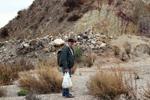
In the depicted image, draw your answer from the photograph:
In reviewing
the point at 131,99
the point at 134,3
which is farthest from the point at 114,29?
the point at 131,99

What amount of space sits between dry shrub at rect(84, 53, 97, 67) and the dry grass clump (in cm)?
1120

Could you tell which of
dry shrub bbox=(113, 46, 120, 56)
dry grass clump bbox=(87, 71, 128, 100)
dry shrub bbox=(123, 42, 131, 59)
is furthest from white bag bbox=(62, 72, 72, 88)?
dry shrub bbox=(123, 42, 131, 59)

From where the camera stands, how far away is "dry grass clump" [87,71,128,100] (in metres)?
6.58

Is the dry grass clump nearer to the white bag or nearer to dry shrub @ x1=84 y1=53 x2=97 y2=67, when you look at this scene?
the white bag

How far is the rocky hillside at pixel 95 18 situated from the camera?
91.9ft

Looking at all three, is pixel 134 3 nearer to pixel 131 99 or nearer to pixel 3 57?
pixel 3 57

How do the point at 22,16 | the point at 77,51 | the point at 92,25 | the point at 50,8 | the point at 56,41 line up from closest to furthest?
the point at 77,51, the point at 56,41, the point at 92,25, the point at 50,8, the point at 22,16

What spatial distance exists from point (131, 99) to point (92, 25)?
21997 mm

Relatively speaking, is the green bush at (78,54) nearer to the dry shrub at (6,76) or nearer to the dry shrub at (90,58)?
the dry shrub at (90,58)

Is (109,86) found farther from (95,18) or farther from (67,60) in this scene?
(95,18)

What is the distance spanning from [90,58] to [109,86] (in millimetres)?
12761

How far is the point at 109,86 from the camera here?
6590mm

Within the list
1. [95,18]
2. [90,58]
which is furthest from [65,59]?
[95,18]

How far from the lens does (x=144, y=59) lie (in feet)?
67.2
